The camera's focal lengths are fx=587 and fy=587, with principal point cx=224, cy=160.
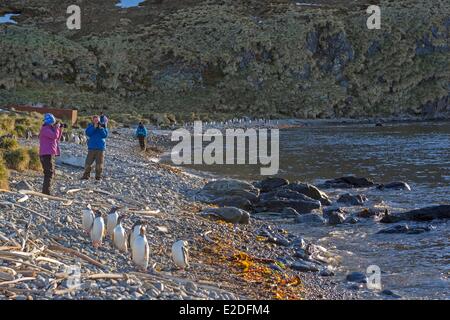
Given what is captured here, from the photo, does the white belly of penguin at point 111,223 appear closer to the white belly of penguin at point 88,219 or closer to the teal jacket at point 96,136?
the white belly of penguin at point 88,219

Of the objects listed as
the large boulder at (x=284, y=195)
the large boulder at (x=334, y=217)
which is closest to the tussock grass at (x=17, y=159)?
the large boulder at (x=284, y=195)

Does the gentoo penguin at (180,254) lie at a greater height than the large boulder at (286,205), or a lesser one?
greater

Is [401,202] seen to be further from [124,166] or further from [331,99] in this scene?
[331,99]

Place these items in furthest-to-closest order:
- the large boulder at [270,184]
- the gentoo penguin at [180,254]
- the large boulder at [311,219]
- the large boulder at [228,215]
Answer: the large boulder at [270,184], the large boulder at [311,219], the large boulder at [228,215], the gentoo penguin at [180,254]

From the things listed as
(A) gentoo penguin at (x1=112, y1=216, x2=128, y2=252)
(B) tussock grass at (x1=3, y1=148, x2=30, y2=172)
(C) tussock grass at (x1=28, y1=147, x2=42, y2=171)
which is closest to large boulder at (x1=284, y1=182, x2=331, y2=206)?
(C) tussock grass at (x1=28, y1=147, x2=42, y2=171)

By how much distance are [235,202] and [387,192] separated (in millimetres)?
6181

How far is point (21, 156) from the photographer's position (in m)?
15.4

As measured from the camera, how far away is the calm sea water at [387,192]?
1033cm

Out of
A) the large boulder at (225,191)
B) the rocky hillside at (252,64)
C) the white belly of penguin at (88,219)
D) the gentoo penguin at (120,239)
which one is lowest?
the large boulder at (225,191)

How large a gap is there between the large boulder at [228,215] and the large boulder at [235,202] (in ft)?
6.63

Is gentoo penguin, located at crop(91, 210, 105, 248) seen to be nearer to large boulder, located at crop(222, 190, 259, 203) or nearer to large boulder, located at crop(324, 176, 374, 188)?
large boulder, located at crop(222, 190, 259, 203)

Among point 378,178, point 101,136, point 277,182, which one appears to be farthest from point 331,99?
point 101,136

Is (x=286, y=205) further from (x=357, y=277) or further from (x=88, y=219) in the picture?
(x=88, y=219)

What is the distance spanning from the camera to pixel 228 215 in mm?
13398
